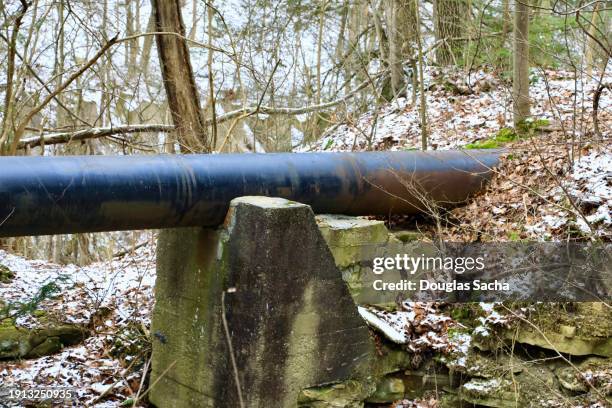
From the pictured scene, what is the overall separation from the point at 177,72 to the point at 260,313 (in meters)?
4.36

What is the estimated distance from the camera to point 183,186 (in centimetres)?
412

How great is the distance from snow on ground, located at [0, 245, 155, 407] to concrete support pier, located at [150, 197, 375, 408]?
599 mm

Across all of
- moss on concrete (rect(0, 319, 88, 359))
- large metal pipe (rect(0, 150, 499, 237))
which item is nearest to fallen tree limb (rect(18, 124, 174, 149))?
moss on concrete (rect(0, 319, 88, 359))

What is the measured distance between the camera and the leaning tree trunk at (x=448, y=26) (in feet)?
34.0

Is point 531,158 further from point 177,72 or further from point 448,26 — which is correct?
point 448,26

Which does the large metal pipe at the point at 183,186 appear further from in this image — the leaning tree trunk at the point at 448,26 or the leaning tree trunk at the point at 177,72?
the leaning tree trunk at the point at 448,26

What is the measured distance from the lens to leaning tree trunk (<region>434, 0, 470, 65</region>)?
10.4 metres

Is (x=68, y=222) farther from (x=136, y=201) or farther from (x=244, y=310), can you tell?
(x=244, y=310)

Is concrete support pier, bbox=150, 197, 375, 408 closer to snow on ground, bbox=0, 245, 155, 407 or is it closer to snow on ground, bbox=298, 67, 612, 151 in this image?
snow on ground, bbox=0, 245, 155, 407

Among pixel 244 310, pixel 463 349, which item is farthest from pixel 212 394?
pixel 463 349

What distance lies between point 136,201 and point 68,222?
15.4 inches

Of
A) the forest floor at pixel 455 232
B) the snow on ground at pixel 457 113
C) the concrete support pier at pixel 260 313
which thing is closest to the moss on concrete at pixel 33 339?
the forest floor at pixel 455 232

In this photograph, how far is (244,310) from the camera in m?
4.10

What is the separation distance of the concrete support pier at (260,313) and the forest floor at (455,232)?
1.56ft
